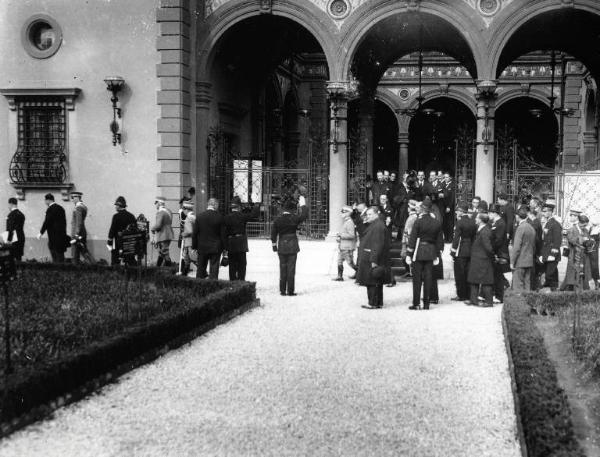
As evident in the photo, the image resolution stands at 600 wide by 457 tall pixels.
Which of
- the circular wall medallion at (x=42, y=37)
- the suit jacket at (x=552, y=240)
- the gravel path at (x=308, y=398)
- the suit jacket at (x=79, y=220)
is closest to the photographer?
the gravel path at (x=308, y=398)

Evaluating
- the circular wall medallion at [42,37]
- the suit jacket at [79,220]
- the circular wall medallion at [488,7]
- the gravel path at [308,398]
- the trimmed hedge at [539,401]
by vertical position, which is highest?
the circular wall medallion at [488,7]

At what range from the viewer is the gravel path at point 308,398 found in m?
5.77

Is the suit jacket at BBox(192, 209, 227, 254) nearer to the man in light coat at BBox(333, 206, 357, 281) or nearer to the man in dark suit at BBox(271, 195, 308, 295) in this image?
the man in dark suit at BBox(271, 195, 308, 295)

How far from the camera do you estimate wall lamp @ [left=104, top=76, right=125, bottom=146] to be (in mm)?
17312

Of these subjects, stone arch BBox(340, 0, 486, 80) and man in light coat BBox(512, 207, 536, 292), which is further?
stone arch BBox(340, 0, 486, 80)

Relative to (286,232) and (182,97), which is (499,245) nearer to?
(286,232)

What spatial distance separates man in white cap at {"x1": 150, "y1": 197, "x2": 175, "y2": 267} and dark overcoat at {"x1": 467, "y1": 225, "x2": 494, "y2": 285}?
6420mm

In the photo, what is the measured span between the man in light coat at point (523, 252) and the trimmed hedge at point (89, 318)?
15.2 feet

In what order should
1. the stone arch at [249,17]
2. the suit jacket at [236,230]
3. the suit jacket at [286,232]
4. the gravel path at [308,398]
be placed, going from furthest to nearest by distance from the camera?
the stone arch at [249,17] → the suit jacket at [236,230] → the suit jacket at [286,232] → the gravel path at [308,398]

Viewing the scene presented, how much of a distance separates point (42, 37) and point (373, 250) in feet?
34.8

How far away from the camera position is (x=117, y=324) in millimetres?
9336

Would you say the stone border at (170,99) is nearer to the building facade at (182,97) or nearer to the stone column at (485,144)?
the building facade at (182,97)

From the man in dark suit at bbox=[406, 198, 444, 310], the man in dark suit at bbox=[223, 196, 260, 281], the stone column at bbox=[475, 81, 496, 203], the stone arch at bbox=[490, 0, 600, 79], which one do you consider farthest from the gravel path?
the stone arch at bbox=[490, 0, 600, 79]

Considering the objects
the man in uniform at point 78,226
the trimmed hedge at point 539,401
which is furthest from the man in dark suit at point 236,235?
the trimmed hedge at point 539,401
